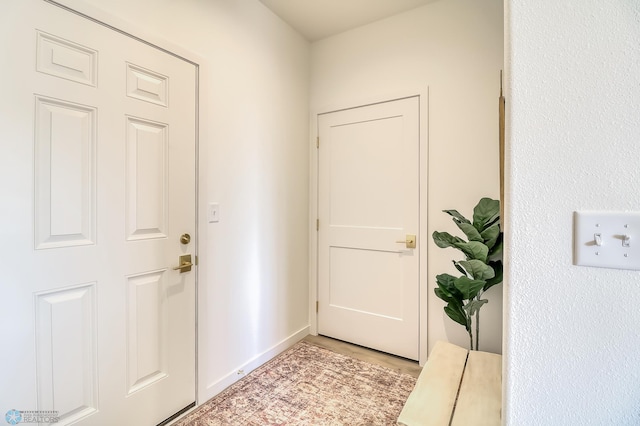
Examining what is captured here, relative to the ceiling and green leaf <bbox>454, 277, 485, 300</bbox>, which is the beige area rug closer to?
green leaf <bbox>454, 277, 485, 300</bbox>

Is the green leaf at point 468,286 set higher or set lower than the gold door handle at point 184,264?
lower

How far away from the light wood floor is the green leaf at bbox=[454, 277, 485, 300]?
0.83 metres

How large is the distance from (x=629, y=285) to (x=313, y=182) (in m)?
2.32

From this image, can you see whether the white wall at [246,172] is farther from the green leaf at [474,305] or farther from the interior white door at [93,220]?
the green leaf at [474,305]

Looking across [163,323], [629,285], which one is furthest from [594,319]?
[163,323]

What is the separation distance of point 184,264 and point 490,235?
6.06 ft

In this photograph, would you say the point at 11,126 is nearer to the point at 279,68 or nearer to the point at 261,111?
the point at 261,111

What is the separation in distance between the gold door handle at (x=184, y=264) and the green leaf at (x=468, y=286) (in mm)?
1601

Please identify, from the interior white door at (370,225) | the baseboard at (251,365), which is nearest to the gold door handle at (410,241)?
the interior white door at (370,225)

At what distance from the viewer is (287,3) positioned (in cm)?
218

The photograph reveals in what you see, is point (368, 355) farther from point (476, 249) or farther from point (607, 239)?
point (607, 239)

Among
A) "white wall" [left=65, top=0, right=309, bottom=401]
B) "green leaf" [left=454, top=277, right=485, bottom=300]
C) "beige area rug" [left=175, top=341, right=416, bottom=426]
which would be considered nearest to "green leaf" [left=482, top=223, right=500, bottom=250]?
"green leaf" [left=454, top=277, right=485, bottom=300]

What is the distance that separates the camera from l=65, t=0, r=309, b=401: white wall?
1760mm

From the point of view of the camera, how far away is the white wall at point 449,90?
2.00 metres
